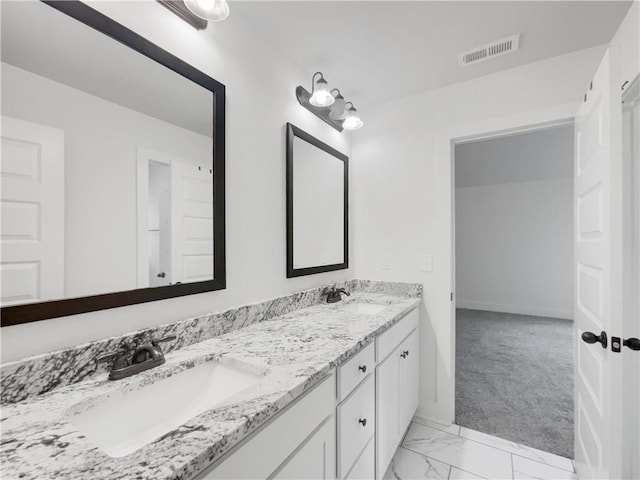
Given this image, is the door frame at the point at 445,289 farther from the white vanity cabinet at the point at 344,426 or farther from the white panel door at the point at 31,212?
the white panel door at the point at 31,212

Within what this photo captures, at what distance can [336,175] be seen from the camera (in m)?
2.32

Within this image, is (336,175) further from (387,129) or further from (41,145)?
(41,145)

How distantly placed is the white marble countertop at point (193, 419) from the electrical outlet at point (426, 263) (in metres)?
1.02

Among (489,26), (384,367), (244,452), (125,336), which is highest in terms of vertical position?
(489,26)

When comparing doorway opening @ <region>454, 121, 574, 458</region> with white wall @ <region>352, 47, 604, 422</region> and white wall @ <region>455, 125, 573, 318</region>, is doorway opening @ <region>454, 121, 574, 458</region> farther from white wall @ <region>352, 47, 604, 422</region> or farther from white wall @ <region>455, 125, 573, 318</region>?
white wall @ <region>352, 47, 604, 422</region>

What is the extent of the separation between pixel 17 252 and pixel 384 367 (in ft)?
4.94

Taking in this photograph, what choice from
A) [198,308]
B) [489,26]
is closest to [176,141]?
[198,308]

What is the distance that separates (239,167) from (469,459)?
217 cm

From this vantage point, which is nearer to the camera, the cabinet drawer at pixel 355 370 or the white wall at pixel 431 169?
the cabinet drawer at pixel 355 370

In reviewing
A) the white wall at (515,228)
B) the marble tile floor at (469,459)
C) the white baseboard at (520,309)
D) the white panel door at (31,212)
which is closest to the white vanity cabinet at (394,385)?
the marble tile floor at (469,459)

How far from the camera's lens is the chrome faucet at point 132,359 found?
895 mm

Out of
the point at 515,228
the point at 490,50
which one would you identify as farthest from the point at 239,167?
the point at 515,228

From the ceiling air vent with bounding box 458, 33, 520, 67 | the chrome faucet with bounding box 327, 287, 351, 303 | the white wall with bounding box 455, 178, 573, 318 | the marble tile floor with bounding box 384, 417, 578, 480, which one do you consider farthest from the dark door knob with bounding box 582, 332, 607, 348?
the white wall with bounding box 455, 178, 573, 318

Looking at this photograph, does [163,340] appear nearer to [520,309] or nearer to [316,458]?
[316,458]
